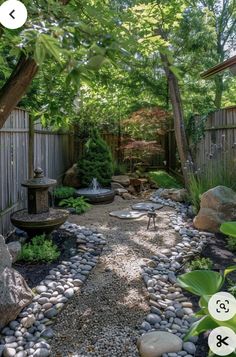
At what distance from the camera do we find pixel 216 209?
15.6 ft

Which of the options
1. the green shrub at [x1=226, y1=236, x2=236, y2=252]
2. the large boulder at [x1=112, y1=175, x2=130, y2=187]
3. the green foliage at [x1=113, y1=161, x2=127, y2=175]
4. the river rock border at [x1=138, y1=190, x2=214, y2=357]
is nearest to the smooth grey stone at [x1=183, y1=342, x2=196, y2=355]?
the river rock border at [x1=138, y1=190, x2=214, y2=357]

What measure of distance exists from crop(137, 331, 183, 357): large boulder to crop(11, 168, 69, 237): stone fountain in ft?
6.42

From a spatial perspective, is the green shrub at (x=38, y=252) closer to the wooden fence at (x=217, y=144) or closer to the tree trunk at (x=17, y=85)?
the tree trunk at (x=17, y=85)

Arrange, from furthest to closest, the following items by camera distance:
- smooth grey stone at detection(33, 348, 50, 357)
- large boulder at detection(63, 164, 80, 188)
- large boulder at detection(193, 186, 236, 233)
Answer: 1. large boulder at detection(63, 164, 80, 188)
2. large boulder at detection(193, 186, 236, 233)
3. smooth grey stone at detection(33, 348, 50, 357)

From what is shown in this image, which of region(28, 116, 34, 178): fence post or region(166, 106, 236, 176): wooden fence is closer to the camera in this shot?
region(28, 116, 34, 178): fence post

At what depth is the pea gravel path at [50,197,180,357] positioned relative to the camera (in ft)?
7.55

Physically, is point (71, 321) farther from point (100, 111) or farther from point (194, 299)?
point (100, 111)

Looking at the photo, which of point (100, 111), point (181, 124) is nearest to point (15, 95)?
point (181, 124)

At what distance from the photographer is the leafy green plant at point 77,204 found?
627 cm

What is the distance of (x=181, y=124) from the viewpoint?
25.2 ft

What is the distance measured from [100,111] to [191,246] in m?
6.56

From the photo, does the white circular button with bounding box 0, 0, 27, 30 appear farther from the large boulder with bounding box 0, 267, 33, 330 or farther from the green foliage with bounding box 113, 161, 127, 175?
the green foliage with bounding box 113, 161, 127, 175

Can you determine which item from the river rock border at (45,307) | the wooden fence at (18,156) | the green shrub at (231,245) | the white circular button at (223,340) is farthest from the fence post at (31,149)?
the white circular button at (223,340)

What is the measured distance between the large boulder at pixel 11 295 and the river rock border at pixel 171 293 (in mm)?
939
